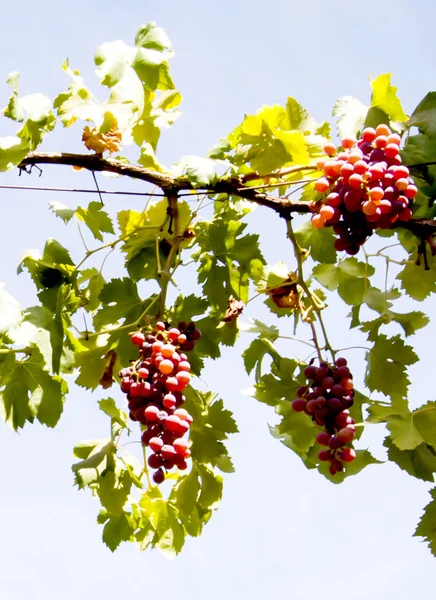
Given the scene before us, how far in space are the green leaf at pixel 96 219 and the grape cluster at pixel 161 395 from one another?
2.73 feet

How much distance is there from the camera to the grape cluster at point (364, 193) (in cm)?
272

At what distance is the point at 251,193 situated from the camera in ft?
11.0

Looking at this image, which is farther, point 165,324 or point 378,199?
point 165,324

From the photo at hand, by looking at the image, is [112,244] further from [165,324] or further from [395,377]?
[395,377]

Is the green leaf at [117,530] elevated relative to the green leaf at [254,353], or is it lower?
lower

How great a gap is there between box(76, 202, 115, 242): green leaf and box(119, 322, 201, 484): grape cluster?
2.73 feet

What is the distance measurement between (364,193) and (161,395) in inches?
38.5

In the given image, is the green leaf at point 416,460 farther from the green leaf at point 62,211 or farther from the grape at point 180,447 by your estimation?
the green leaf at point 62,211

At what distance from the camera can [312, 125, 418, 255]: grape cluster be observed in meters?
2.72

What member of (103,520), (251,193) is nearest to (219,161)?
(251,193)

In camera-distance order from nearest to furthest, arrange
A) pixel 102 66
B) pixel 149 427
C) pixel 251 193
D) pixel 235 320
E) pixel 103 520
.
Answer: pixel 149 427, pixel 102 66, pixel 251 193, pixel 235 320, pixel 103 520

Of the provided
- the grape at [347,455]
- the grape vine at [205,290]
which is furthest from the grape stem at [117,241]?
the grape at [347,455]

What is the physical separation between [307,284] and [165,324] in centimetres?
98

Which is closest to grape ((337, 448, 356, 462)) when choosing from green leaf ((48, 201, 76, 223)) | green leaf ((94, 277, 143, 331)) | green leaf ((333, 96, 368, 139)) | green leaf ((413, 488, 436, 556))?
green leaf ((413, 488, 436, 556))
